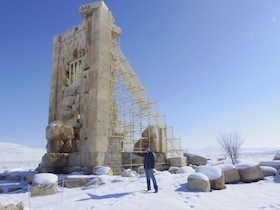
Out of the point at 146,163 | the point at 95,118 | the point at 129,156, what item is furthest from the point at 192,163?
the point at 146,163

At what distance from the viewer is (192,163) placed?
21141mm

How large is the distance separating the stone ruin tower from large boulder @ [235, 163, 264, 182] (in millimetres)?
8275

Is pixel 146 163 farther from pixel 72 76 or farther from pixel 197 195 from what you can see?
pixel 72 76

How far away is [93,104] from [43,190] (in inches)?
293

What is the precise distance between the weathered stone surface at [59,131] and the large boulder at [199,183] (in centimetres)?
1043

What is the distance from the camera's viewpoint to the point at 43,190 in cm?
916

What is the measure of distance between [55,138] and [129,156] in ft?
16.5

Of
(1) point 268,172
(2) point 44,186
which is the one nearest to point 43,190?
(2) point 44,186

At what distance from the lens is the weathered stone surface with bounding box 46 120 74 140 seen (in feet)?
51.8

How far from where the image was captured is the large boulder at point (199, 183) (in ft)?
25.1

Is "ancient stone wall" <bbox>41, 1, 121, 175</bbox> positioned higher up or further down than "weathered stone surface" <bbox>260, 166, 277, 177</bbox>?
higher up

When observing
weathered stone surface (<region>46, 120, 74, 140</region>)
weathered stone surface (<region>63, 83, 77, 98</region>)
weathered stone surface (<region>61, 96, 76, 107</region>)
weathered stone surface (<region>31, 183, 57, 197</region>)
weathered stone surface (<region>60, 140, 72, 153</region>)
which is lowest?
weathered stone surface (<region>31, 183, 57, 197</region>)

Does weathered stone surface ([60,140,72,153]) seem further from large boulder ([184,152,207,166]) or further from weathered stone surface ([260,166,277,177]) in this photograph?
weathered stone surface ([260,166,277,177])

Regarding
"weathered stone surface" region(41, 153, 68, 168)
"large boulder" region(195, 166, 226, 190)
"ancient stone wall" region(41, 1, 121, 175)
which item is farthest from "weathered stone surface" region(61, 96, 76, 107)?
"large boulder" region(195, 166, 226, 190)
